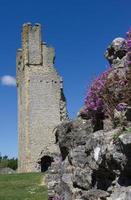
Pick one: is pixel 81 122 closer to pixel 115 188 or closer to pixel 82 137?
pixel 82 137

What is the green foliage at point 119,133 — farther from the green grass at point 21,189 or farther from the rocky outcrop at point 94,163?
the green grass at point 21,189

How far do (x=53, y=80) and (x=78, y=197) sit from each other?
46991 millimetres

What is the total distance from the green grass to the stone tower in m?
20.1

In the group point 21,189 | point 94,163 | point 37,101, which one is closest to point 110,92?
point 94,163

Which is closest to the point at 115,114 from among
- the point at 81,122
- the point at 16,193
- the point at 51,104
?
the point at 81,122

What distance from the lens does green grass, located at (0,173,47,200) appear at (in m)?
22.9

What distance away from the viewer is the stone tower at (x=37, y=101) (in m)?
54.2

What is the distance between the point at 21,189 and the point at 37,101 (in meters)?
28.4

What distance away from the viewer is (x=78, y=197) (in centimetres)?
874

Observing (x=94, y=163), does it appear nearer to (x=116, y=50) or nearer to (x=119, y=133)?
(x=119, y=133)

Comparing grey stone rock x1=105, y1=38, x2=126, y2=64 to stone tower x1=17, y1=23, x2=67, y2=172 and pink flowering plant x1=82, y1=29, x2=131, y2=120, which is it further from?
stone tower x1=17, y1=23, x2=67, y2=172

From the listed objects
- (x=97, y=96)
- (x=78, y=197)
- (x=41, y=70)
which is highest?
(x=41, y=70)

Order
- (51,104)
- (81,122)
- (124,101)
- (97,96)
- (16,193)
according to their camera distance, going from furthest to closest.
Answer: (51,104), (16,193), (81,122), (97,96), (124,101)

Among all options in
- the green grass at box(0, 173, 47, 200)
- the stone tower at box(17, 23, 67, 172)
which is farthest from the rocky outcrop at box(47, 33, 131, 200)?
the stone tower at box(17, 23, 67, 172)
